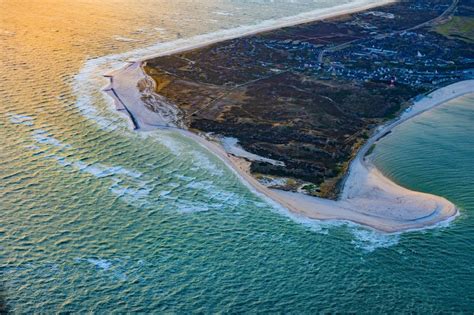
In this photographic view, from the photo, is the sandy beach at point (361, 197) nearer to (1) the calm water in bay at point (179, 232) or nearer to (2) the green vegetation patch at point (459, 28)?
(1) the calm water in bay at point (179, 232)

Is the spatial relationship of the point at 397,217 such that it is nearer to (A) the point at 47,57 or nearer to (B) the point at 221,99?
(B) the point at 221,99

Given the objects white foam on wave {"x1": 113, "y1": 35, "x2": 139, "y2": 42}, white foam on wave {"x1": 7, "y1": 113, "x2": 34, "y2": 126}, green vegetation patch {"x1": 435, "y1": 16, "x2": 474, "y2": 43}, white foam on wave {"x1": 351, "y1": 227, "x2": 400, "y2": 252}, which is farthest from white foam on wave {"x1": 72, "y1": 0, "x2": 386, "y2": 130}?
white foam on wave {"x1": 351, "y1": 227, "x2": 400, "y2": 252}

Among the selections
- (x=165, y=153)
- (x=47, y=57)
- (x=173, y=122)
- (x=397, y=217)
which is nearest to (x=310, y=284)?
(x=397, y=217)

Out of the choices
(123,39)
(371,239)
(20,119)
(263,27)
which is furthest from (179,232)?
(263,27)

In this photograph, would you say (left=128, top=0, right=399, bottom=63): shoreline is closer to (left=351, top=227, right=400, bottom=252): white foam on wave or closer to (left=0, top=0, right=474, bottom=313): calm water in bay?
(left=0, top=0, right=474, bottom=313): calm water in bay

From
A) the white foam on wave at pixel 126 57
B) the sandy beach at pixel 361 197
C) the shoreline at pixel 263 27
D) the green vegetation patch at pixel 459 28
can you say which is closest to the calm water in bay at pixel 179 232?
the white foam on wave at pixel 126 57
